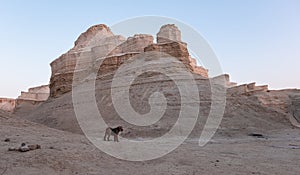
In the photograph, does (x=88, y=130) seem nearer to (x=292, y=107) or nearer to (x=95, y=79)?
(x=95, y=79)

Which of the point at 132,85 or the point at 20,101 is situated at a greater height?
the point at 20,101

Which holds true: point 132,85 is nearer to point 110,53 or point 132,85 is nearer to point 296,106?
point 110,53

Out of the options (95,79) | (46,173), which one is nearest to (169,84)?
(95,79)

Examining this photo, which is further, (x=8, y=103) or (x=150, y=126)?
(x=8, y=103)

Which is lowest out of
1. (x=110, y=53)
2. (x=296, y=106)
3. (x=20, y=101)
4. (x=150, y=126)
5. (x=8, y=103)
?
(x=150, y=126)

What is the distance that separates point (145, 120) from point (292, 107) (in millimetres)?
28857

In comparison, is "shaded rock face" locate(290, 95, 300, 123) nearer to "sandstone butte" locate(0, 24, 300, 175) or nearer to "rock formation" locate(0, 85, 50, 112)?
"sandstone butte" locate(0, 24, 300, 175)

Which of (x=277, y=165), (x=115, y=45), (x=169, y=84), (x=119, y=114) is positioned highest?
(x=115, y=45)

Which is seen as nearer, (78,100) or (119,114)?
(119,114)

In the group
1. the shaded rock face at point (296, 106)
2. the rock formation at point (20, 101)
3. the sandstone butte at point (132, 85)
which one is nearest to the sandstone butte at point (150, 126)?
the shaded rock face at point (296, 106)

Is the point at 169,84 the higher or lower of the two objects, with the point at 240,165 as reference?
higher

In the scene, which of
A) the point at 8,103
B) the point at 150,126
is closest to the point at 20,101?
the point at 8,103

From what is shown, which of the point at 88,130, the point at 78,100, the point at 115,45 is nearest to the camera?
the point at 88,130

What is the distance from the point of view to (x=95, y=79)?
4206 centimetres
